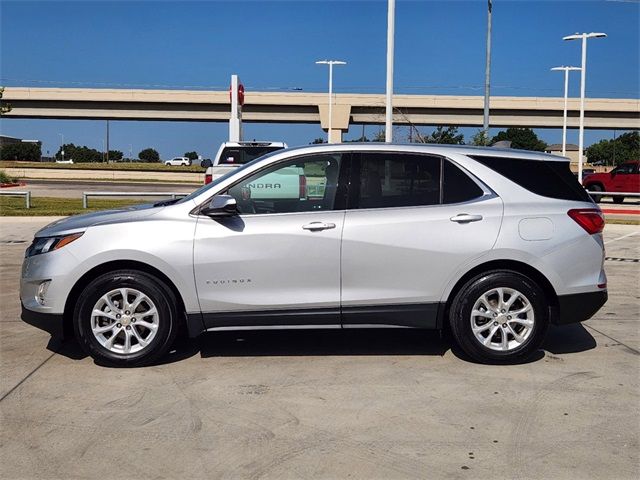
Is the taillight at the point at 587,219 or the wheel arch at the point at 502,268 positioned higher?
the taillight at the point at 587,219

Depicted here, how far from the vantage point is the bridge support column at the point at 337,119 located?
2281 inches

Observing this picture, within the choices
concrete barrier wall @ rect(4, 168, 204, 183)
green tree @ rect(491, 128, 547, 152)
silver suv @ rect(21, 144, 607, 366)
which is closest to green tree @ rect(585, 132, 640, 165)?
green tree @ rect(491, 128, 547, 152)

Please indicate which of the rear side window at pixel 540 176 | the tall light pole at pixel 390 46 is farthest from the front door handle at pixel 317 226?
the tall light pole at pixel 390 46

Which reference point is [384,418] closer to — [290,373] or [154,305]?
[290,373]

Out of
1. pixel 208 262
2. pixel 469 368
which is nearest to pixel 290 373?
pixel 208 262

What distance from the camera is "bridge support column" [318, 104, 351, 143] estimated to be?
5794 centimetres

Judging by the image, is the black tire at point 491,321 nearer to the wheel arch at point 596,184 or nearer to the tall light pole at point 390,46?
the tall light pole at point 390,46


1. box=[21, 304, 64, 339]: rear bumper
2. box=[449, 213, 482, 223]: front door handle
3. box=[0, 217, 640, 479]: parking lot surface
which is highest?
box=[449, 213, 482, 223]: front door handle

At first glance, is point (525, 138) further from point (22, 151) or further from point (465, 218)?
point (465, 218)

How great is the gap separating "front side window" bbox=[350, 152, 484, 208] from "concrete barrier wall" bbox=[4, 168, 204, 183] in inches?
2104

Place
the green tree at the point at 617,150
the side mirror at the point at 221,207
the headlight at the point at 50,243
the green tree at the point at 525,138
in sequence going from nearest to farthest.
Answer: the side mirror at the point at 221,207 < the headlight at the point at 50,243 < the green tree at the point at 525,138 < the green tree at the point at 617,150

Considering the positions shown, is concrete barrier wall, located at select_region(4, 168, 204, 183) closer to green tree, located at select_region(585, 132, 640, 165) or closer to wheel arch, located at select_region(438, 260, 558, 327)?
wheel arch, located at select_region(438, 260, 558, 327)

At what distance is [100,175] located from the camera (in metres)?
59.2

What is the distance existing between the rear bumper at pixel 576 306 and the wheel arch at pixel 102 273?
121 inches
